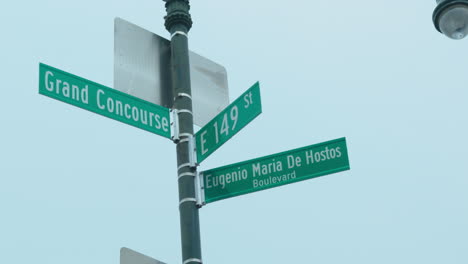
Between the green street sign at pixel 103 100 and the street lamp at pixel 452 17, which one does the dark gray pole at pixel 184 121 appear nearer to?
the green street sign at pixel 103 100

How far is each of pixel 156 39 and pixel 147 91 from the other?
58 cm

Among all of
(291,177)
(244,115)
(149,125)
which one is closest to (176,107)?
(149,125)

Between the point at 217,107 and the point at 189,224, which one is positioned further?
the point at 217,107

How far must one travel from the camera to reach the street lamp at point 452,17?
616 cm

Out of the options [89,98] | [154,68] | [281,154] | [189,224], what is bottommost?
[189,224]

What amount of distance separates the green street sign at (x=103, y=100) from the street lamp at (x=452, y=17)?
242cm

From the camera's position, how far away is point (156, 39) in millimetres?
7602

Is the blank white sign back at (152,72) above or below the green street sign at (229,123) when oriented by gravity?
above

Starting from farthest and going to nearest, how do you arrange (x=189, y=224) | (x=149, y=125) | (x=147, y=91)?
1. (x=147, y=91)
2. (x=149, y=125)
3. (x=189, y=224)

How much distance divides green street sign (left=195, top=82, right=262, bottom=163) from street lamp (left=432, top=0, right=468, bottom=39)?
1528 mm

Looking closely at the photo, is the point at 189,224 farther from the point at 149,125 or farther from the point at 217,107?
the point at 217,107

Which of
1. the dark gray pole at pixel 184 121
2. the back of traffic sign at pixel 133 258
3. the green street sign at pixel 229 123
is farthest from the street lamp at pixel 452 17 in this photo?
the back of traffic sign at pixel 133 258

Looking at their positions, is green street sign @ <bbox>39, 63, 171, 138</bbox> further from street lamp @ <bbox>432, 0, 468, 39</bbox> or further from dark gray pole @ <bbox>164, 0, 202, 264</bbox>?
street lamp @ <bbox>432, 0, 468, 39</bbox>

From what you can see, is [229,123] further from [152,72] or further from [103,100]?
[152,72]
